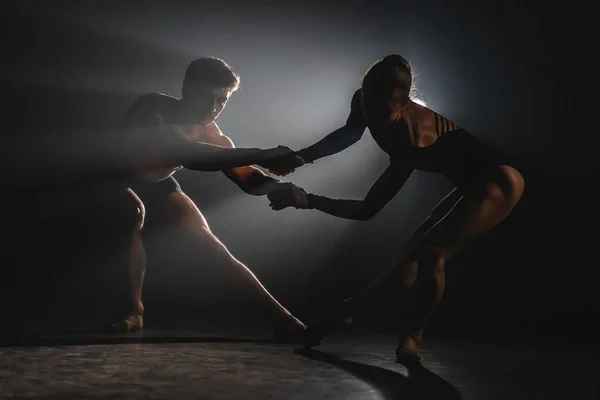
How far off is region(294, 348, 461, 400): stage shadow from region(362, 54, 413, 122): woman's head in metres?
0.76

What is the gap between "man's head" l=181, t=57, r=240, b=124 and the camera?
2.91 m

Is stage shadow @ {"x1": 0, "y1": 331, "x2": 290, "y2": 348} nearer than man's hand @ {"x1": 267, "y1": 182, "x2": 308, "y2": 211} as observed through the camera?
No

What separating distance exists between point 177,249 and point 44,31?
142 cm

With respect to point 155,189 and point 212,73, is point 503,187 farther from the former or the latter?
point 155,189

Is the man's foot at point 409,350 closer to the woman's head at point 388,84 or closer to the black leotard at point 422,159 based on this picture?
the black leotard at point 422,159

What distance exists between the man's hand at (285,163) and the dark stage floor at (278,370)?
2.17ft

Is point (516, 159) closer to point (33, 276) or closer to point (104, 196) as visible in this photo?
point (104, 196)

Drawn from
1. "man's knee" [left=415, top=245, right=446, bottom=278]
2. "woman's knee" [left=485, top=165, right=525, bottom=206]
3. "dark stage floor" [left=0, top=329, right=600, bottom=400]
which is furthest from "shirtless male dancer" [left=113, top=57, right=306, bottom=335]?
"woman's knee" [left=485, top=165, right=525, bottom=206]

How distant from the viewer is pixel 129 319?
10.0 ft

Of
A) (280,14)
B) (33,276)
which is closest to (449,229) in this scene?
(280,14)

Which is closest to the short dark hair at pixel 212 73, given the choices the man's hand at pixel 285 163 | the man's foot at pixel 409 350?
the man's hand at pixel 285 163

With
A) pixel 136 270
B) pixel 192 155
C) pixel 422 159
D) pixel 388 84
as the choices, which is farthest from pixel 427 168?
pixel 136 270

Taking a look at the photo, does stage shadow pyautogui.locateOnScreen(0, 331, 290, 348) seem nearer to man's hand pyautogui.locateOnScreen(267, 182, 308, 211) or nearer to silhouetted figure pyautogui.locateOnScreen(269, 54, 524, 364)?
man's hand pyautogui.locateOnScreen(267, 182, 308, 211)

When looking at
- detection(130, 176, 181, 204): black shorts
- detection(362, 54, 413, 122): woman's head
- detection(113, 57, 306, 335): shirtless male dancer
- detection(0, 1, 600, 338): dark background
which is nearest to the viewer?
detection(362, 54, 413, 122): woman's head
